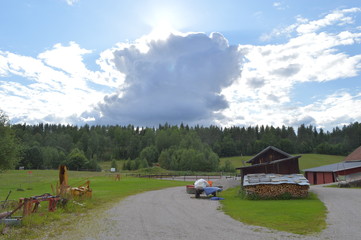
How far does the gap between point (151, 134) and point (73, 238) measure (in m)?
156

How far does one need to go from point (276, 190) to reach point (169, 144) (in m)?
114

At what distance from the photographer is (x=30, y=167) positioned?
118000 millimetres

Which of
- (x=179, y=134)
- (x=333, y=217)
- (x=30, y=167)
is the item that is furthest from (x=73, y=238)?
Answer: (x=179, y=134)

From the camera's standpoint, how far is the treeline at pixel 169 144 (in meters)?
112

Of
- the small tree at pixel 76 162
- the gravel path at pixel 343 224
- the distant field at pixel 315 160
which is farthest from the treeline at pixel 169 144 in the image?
the gravel path at pixel 343 224

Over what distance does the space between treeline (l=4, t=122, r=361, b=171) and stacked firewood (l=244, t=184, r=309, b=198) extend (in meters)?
75.7

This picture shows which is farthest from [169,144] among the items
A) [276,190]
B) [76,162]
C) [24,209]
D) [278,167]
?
[24,209]

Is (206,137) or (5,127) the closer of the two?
(5,127)

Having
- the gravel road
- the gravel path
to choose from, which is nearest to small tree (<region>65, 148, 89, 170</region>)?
the gravel road

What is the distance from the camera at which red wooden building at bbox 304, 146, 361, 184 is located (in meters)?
52.9

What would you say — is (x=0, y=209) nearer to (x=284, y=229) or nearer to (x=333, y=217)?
(x=284, y=229)

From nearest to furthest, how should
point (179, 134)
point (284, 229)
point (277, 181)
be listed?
point (284, 229) < point (277, 181) < point (179, 134)

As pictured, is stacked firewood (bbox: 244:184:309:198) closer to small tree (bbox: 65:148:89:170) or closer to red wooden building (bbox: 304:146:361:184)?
red wooden building (bbox: 304:146:361:184)

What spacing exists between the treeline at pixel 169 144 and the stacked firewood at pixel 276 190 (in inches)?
2978
